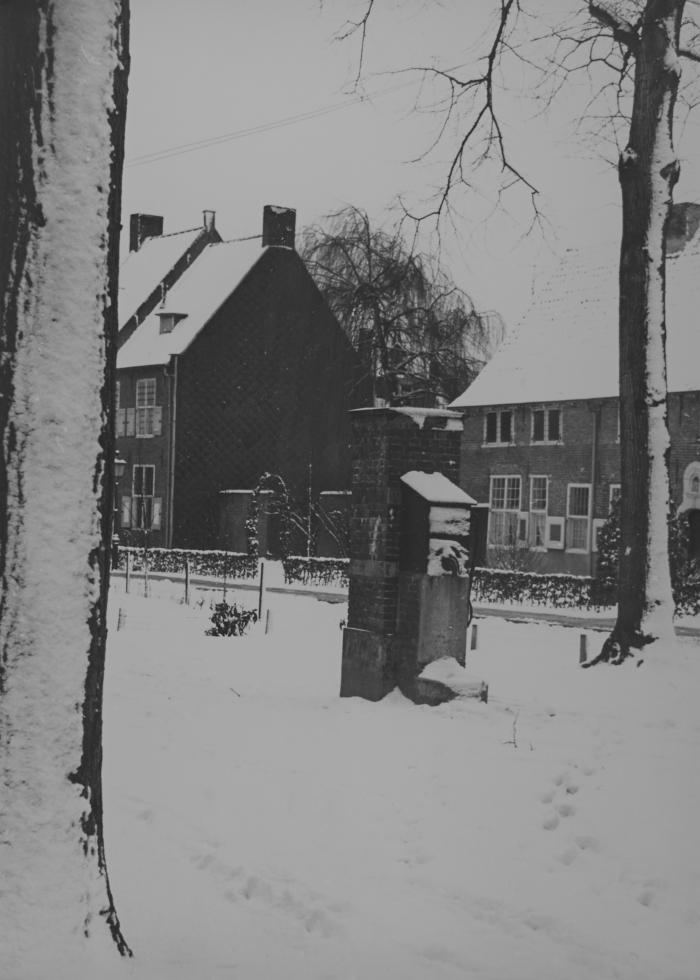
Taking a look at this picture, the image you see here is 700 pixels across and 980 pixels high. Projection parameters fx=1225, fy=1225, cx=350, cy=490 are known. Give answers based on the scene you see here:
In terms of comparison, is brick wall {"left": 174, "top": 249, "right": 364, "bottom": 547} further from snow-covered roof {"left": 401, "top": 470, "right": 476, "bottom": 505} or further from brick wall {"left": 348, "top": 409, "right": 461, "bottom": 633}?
snow-covered roof {"left": 401, "top": 470, "right": 476, "bottom": 505}

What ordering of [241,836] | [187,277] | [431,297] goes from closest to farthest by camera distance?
[241,836]
[431,297]
[187,277]

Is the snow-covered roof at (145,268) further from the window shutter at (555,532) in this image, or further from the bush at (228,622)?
the bush at (228,622)

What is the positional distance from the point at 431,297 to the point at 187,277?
9506 mm

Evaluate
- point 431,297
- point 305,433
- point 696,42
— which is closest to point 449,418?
point 696,42

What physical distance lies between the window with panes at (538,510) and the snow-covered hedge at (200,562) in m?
7.45

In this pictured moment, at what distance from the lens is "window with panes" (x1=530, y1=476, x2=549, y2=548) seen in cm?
2962

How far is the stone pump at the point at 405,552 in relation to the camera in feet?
28.0

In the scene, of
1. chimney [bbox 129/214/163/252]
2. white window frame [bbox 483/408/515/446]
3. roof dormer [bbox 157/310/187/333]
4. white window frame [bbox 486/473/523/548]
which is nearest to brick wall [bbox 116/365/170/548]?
roof dormer [bbox 157/310/187/333]

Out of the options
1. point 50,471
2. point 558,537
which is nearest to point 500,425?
point 558,537

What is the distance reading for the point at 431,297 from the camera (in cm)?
2380

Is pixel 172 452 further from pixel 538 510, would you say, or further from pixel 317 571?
pixel 538 510

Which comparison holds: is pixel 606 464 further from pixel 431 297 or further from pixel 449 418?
pixel 449 418

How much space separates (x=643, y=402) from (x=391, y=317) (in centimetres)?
1665

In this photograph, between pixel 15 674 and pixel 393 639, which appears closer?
pixel 15 674
